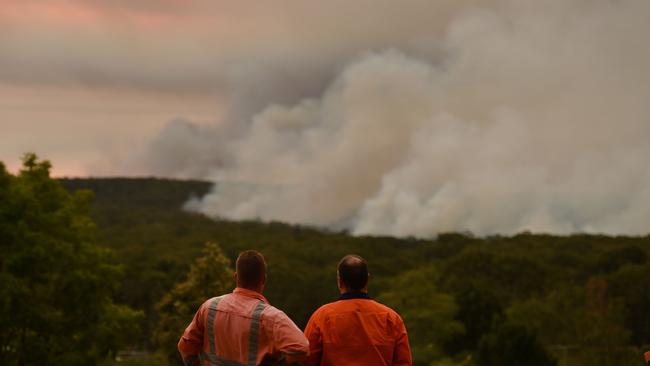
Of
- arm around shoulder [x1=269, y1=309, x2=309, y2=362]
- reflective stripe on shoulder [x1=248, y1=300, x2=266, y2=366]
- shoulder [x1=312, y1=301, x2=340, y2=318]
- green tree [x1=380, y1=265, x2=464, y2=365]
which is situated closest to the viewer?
arm around shoulder [x1=269, y1=309, x2=309, y2=362]

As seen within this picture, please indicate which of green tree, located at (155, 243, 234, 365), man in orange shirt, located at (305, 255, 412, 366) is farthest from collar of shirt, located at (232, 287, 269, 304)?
green tree, located at (155, 243, 234, 365)

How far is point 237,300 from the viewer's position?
9406 mm

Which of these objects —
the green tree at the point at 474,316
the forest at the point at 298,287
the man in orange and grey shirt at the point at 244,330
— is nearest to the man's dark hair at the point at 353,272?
the man in orange and grey shirt at the point at 244,330

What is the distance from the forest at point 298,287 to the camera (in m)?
52.6

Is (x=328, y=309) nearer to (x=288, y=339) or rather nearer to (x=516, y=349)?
(x=288, y=339)

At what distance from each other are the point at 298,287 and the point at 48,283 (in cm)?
3842

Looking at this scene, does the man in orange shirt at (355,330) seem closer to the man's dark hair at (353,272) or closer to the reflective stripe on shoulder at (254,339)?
the man's dark hair at (353,272)

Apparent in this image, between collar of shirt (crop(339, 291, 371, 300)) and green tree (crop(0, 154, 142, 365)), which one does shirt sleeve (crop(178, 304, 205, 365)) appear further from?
green tree (crop(0, 154, 142, 365))

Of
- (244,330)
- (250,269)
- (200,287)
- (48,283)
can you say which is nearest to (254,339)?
(244,330)

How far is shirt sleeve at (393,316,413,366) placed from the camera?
9867 millimetres

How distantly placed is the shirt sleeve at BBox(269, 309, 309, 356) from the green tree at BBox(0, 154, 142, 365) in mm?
42565

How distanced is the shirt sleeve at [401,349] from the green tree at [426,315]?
226 feet

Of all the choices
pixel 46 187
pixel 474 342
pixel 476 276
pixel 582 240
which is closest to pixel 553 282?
pixel 476 276

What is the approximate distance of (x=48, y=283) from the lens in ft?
179
